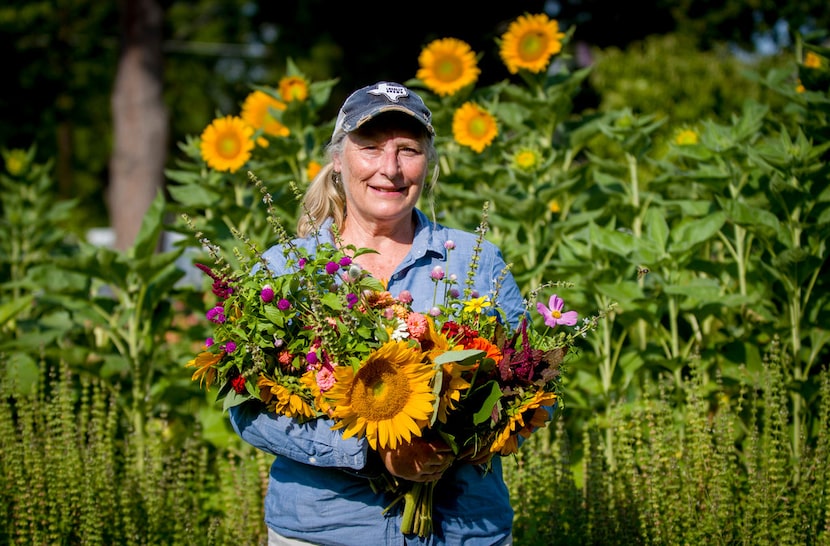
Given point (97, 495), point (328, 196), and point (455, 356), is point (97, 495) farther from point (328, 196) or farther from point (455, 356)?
point (455, 356)

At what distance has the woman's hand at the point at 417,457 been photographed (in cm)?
196

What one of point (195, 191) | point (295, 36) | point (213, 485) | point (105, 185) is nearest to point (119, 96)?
point (295, 36)

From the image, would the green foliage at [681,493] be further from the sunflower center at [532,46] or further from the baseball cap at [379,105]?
the sunflower center at [532,46]

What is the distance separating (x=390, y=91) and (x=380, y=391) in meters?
0.86

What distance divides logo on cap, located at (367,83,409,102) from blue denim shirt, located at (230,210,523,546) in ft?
1.51

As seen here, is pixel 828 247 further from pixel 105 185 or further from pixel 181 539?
pixel 105 185

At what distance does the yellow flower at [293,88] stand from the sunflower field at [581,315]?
0.01 metres

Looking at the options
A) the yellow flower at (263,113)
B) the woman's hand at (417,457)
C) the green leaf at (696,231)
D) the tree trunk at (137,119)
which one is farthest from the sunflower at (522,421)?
the tree trunk at (137,119)

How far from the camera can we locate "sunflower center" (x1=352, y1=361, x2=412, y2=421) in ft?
6.16

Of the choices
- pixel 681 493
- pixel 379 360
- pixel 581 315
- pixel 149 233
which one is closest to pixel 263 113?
pixel 149 233

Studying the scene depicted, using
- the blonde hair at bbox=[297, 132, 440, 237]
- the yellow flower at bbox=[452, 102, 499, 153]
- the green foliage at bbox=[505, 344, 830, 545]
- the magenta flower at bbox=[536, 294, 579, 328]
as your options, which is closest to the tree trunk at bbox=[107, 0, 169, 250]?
the yellow flower at bbox=[452, 102, 499, 153]

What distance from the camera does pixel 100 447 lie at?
350cm

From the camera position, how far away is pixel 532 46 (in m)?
4.59

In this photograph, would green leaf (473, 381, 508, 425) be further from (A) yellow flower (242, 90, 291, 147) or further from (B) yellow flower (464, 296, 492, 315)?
(A) yellow flower (242, 90, 291, 147)
